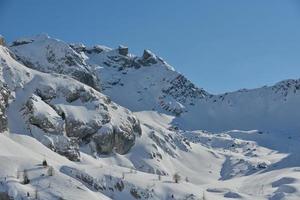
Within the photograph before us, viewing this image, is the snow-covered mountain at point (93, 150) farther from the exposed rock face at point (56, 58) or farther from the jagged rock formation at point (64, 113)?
the exposed rock face at point (56, 58)

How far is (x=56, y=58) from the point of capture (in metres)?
131

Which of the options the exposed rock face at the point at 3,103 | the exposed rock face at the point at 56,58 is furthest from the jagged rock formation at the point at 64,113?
the exposed rock face at the point at 56,58

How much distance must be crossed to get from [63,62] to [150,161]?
40.2 meters

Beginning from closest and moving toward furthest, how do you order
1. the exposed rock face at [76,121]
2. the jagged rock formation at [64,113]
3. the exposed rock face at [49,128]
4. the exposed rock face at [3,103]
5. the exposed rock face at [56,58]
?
the exposed rock face at [3,103], the exposed rock face at [49,128], the exposed rock face at [76,121], the jagged rock formation at [64,113], the exposed rock face at [56,58]

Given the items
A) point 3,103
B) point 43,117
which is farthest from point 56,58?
point 3,103

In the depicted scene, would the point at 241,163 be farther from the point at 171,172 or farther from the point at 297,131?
the point at 297,131

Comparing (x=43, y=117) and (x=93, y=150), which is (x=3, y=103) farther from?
(x=93, y=150)

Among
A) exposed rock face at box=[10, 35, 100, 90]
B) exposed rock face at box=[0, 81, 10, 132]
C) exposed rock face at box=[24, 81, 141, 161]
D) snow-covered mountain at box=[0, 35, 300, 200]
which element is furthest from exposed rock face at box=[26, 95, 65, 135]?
exposed rock face at box=[10, 35, 100, 90]

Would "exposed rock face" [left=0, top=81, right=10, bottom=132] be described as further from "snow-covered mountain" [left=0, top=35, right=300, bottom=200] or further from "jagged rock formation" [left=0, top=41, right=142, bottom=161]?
"snow-covered mountain" [left=0, top=35, right=300, bottom=200]

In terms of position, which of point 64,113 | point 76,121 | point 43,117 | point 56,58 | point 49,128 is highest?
point 56,58

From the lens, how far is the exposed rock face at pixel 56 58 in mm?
123250

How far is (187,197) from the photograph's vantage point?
42.2m

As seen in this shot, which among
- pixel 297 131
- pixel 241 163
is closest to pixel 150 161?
pixel 241 163

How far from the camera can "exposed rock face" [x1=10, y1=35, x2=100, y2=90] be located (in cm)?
12325
